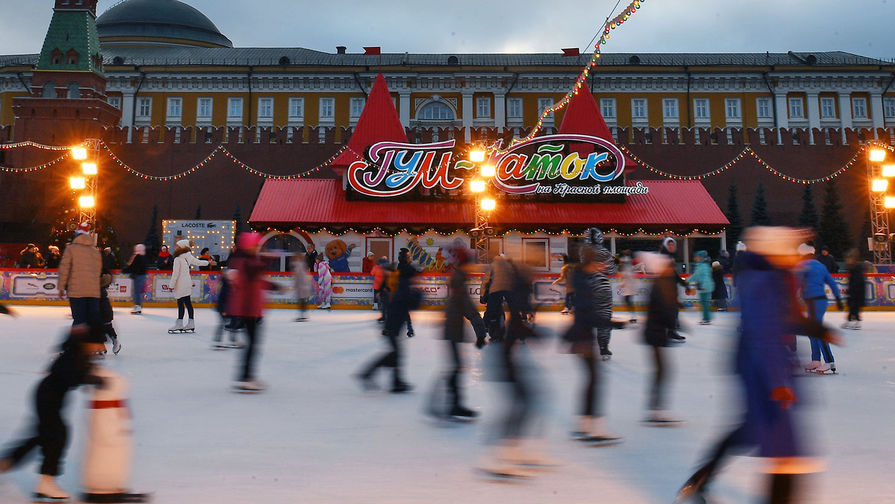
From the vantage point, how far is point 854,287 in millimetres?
11758

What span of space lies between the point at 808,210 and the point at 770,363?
2889cm

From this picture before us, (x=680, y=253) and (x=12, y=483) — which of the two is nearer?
(x=12, y=483)

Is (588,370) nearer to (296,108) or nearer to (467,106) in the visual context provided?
(467,106)

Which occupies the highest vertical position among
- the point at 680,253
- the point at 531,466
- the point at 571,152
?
the point at 571,152

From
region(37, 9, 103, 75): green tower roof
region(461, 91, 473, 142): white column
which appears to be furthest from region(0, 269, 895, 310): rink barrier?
region(461, 91, 473, 142): white column

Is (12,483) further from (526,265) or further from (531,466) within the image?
(526,265)

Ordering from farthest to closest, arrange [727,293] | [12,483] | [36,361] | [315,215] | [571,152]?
[571,152] < [315,215] < [727,293] < [36,361] < [12,483]

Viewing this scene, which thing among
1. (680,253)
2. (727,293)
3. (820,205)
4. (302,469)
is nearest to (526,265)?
(302,469)

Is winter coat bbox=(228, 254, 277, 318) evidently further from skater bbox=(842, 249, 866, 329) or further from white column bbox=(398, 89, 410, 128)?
white column bbox=(398, 89, 410, 128)

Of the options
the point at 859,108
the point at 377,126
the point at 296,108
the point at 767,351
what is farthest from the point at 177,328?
the point at 859,108

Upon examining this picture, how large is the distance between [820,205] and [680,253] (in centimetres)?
921

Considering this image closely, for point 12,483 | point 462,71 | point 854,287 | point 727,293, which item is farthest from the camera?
point 462,71

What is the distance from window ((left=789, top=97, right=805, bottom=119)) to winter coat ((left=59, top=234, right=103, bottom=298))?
46061mm

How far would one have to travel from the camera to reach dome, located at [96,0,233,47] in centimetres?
Result: 5078
